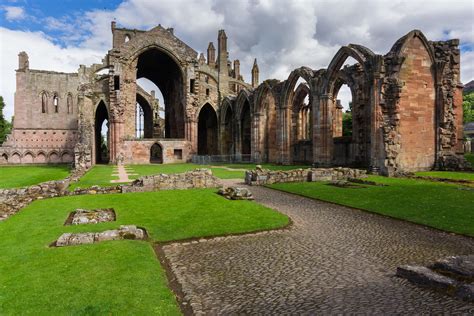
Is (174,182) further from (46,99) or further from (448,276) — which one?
(46,99)

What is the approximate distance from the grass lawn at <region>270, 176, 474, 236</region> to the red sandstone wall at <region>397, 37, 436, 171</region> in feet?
28.4

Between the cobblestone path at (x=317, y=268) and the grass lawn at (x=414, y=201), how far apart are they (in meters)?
0.69

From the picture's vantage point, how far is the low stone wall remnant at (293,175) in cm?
1667

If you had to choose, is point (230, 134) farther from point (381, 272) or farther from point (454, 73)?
point (381, 272)

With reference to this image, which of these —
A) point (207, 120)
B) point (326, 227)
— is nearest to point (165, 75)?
point (207, 120)

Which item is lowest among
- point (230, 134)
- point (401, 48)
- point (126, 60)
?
point (230, 134)

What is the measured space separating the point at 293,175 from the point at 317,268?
1202 centimetres

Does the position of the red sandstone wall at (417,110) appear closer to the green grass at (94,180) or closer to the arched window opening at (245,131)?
the green grass at (94,180)

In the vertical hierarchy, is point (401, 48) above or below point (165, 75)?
below

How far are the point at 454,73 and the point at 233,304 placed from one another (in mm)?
24391

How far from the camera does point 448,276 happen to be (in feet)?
14.5

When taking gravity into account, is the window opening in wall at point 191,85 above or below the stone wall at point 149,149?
above

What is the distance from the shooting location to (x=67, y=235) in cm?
655

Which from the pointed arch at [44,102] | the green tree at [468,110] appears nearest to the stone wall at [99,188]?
the pointed arch at [44,102]
